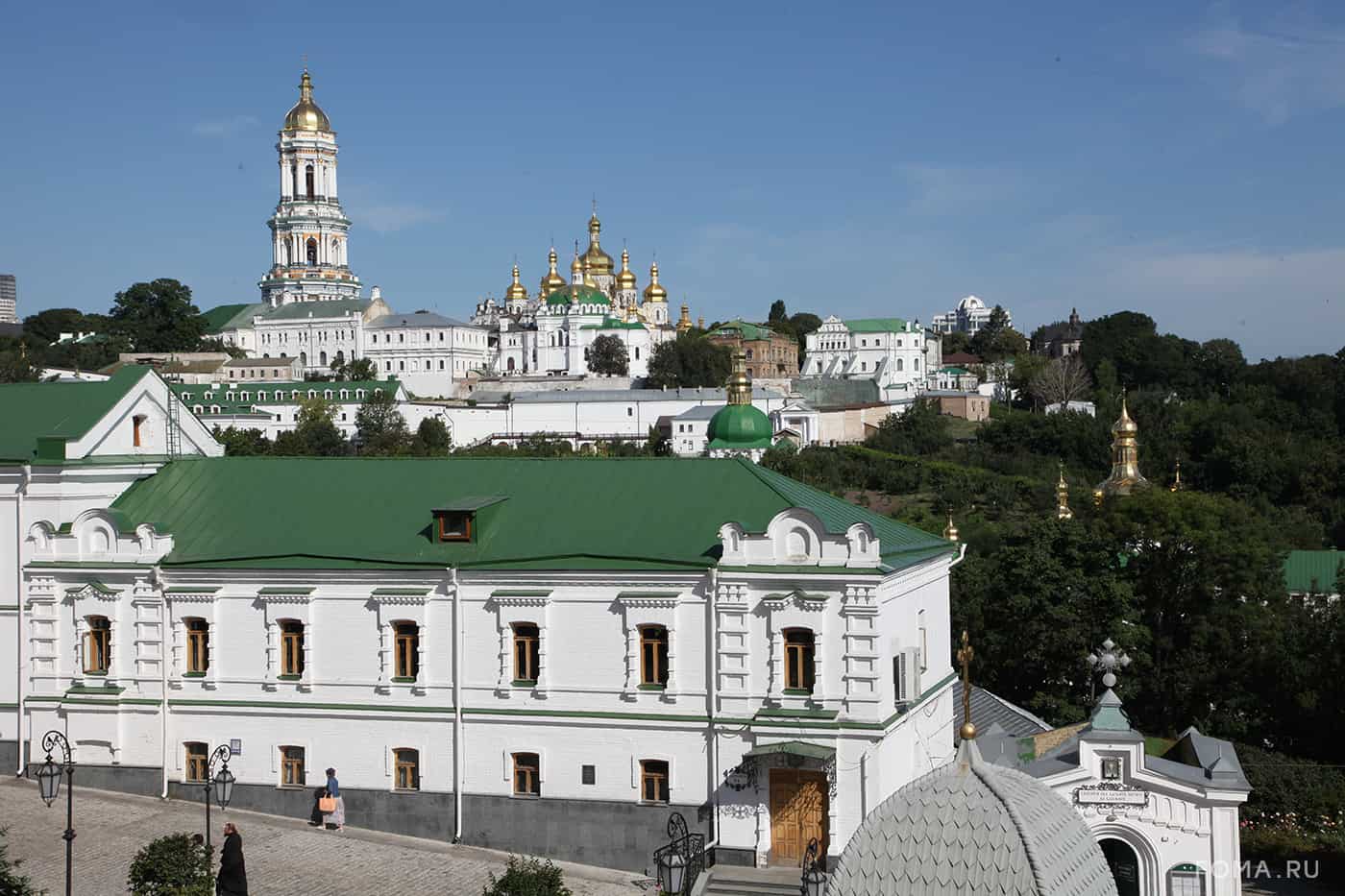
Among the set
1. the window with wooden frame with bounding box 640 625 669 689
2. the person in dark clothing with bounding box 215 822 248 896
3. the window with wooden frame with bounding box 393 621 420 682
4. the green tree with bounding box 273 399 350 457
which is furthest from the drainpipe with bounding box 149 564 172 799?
the green tree with bounding box 273 399 350 457

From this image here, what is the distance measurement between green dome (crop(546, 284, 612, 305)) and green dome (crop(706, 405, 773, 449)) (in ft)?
302

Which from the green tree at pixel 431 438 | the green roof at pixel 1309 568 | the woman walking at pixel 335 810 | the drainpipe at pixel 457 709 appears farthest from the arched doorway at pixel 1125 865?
the green tree at pixel 431 438

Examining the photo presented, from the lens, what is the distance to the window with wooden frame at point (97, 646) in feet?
84.0

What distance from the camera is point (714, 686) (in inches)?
902

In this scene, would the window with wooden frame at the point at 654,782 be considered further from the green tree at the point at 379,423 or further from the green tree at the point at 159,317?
the green tree at the point at 159,317

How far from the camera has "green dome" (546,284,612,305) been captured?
449 feet

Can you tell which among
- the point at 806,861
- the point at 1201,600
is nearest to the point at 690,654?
the point at 806,861

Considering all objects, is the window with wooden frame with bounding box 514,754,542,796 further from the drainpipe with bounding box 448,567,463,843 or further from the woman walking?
the woman walking

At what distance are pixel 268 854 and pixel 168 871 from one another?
638 centimetres

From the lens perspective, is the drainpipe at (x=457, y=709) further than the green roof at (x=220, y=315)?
No

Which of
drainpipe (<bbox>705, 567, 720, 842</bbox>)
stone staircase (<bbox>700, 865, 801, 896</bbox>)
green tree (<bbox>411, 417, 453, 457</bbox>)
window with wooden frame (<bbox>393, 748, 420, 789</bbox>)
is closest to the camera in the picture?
stone staircase (<bbox>700, 865, 801, 896</bbox>)

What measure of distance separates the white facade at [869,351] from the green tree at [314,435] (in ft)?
169

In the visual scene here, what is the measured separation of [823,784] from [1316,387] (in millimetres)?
89548

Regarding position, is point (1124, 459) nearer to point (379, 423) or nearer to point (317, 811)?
point (317, 811)
